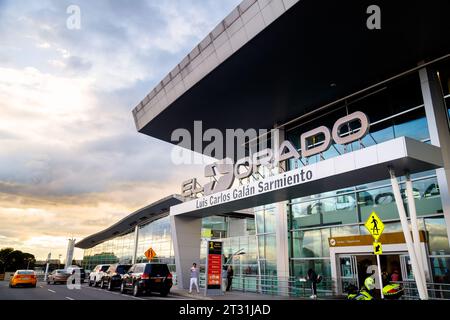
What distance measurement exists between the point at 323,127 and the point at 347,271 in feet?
25.8

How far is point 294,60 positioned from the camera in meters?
17.6

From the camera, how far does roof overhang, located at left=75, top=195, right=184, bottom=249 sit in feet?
120

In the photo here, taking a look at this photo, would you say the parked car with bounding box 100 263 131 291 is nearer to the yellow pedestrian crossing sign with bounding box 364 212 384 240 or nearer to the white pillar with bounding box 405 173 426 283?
the yellow pedestrian crossing sign with bounding box 364 212 384 240

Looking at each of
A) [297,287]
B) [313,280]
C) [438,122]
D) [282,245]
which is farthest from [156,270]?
[438,122]

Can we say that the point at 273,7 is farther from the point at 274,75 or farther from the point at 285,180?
the point at 285,180

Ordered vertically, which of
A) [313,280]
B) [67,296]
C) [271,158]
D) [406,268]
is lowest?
[67,296]

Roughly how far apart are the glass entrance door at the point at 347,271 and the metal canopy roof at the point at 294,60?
9.81 m

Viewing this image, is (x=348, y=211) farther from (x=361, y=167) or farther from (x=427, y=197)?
(x=361, y=167)

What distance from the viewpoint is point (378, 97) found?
19094mm

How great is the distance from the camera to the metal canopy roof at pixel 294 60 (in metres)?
14.5

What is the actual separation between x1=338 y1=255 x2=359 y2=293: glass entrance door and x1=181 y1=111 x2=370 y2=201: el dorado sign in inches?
236

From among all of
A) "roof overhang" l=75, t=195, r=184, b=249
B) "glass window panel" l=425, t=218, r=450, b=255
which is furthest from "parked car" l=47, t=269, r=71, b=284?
"glass window panel" l=425, t=218, r=450, b=255

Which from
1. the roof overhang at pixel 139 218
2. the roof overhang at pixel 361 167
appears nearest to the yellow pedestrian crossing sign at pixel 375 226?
the roof overhang at pixel 361 167

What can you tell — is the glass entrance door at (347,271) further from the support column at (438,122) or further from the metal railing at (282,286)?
the support column at (438,122)
